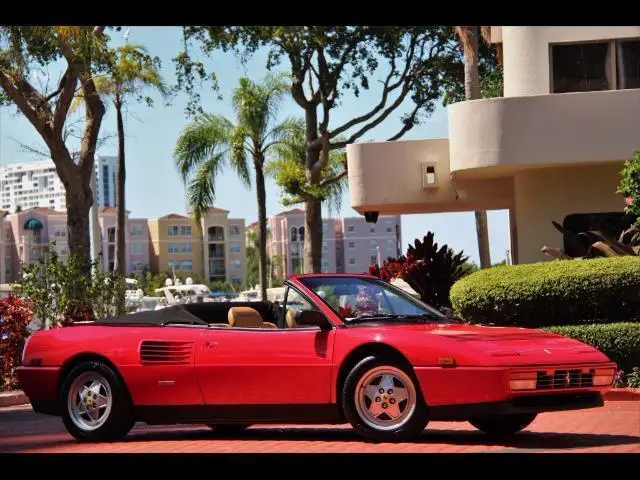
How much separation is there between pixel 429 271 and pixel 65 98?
7.07m

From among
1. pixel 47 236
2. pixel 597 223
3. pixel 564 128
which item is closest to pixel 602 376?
pixel 564 128

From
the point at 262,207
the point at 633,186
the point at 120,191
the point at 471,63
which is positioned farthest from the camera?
the point at 262,207

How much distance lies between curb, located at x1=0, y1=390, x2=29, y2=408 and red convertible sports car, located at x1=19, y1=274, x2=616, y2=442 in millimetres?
5244

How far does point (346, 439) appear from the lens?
414 inches

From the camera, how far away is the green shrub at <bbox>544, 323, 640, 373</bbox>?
1570cm

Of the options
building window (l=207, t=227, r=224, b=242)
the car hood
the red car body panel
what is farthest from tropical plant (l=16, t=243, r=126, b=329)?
building window (l=207, t=227, r=224, b=242)

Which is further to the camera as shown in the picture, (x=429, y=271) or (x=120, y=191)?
(x=120, y=191)

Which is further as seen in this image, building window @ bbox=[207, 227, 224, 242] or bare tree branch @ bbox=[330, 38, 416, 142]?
building window @ bbox=[207, 227, 224, 242]

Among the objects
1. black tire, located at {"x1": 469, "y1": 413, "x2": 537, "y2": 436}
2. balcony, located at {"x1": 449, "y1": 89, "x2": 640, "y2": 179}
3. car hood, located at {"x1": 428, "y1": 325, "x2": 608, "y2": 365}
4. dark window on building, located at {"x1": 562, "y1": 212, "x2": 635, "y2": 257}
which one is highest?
balcony, located at {"x1": 449, "y1": 89, "x2": 640, "y2": 179}

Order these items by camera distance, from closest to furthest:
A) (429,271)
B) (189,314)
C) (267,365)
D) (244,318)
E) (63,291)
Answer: (267,365) < (244,318) < (189,314) < (63,291) < (429,271)

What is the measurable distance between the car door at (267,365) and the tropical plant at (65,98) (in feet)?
39.7

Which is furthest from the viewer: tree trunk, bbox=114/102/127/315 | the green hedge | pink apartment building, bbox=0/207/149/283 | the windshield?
pink apartment building, bbox=0/207/149/283

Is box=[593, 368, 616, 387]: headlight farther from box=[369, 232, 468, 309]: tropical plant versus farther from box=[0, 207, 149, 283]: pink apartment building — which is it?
box=[0, 207, 149, 283]: pink apartment building

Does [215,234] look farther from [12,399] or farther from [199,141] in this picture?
[12,399]
